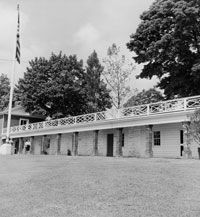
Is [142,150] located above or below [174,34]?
below

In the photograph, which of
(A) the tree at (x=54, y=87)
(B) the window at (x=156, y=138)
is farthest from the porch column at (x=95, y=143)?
(A) the tree at (x=54, y=87)

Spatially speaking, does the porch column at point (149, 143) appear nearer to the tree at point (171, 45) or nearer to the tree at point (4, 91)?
the tree at point (171, 45)

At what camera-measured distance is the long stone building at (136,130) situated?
22.5 meters

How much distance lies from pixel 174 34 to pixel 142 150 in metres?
9.28

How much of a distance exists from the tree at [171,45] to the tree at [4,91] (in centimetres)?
3589

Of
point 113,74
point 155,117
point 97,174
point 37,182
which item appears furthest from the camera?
point 113,74

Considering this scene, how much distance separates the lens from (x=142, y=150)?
26.8m

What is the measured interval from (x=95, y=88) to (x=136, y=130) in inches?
1019

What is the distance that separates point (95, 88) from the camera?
52.8 m

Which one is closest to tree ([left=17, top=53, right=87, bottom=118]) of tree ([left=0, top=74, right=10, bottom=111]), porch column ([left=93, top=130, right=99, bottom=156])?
tree ([left=0, top=74, right=10, bottom=111])

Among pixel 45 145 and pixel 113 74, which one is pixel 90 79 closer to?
pixel 113 74

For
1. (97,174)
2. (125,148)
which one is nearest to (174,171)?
(97,174)

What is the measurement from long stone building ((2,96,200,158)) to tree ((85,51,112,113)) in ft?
51.3

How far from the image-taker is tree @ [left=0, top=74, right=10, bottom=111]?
61656 mm
